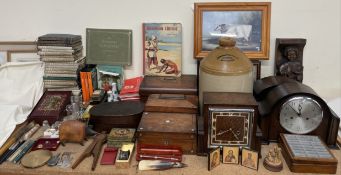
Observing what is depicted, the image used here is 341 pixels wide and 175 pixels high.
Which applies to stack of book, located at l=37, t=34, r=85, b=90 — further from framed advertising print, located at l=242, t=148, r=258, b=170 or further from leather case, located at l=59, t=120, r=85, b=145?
framed advertising print, located at l=242, t=148, r=258, b=170

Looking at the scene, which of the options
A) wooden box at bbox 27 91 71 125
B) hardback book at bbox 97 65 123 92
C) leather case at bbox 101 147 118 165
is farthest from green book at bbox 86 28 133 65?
leather case at bbox 101 147 118 165

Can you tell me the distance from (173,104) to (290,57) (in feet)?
2.08

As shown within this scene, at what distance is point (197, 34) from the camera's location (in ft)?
5.34

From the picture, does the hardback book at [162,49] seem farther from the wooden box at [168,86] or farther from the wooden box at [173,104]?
the wooden box at [173,104]

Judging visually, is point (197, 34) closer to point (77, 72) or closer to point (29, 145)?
point (77, 72)

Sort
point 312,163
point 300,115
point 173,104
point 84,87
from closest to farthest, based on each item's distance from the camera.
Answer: point 312,163 → point 300,115 → point 173,104 → point 84,87

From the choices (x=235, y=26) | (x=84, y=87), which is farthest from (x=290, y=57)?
(x=84, y=87)

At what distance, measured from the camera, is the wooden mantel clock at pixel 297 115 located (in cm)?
130

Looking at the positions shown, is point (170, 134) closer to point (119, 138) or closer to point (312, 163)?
point (119, 138)

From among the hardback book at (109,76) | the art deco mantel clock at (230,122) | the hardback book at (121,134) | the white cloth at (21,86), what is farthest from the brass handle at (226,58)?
the white cloth at (21,86)

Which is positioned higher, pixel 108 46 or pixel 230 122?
pixel 108 46

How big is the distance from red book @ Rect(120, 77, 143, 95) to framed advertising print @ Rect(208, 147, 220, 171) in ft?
1.77

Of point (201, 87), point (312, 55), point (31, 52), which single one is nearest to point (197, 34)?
point (201, 87)

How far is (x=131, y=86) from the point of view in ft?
5.43
